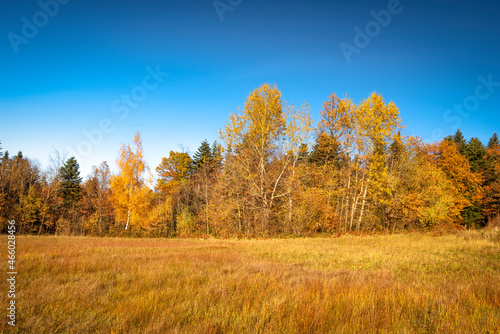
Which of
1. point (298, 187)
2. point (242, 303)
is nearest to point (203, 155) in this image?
point (298, 187)

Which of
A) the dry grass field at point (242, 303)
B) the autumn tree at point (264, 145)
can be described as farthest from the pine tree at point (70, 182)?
the dry grass field at point (242, 303)

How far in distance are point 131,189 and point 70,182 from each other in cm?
2315

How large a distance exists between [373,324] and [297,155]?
1737 cm

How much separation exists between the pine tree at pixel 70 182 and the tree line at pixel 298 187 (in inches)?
82.4

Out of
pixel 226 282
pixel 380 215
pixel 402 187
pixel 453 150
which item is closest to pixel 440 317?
pixel 226 282

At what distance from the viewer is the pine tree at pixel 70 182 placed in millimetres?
40906

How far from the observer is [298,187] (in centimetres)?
2216

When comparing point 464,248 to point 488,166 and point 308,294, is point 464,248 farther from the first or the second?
point 488,166

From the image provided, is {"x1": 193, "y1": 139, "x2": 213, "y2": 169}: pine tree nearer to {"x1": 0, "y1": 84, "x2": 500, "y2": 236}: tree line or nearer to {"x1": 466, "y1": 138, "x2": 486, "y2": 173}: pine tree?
{"x1": 0, "y1": 84, "x2": 500, "y2": 236}: tree line

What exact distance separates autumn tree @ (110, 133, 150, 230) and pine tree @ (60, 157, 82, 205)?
1848 cm

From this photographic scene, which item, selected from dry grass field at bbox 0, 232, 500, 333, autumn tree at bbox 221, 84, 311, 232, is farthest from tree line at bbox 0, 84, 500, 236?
dry grass field at bbox 0, 232, 500, 333

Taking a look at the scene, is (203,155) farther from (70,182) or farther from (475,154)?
(475,154)

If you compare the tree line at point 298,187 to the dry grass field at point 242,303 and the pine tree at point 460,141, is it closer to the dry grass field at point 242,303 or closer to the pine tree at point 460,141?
the pine tree at point 460,141

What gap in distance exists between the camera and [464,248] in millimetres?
11609
